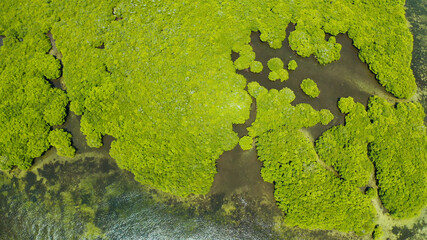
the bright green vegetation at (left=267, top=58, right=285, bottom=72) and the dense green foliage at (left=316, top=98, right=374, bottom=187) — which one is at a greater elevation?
the bright green vegetation at (left=267, top=58, right=285, bottom=72)

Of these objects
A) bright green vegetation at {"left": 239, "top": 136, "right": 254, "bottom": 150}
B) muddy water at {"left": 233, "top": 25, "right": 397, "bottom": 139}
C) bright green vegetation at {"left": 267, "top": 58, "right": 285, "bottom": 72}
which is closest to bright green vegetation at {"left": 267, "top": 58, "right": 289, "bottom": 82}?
bright green vegetation at {"left": 267, "top": 58, "right": 285, "bottom": 72}

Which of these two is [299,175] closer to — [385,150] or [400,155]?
[385,150]

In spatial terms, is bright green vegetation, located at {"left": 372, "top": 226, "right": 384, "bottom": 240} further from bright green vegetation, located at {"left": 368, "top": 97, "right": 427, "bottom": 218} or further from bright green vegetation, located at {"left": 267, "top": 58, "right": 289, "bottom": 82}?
bright green vegetation, located at {"left": 267, "top": 58, "right": 289, "bottom": 82}

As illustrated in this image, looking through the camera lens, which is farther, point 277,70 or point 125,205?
point 277,70

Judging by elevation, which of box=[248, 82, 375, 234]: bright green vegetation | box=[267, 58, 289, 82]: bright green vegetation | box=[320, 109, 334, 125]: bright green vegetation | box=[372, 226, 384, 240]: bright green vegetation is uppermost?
box=[267, 58, 289, 82]: bright green vegetation

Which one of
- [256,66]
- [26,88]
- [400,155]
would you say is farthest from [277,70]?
[26,88]

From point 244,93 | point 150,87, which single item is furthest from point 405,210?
point 150,87
